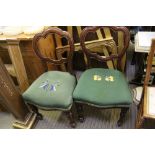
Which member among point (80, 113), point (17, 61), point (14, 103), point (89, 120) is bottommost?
point (89, 120)

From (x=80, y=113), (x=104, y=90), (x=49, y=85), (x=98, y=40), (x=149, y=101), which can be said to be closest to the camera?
(x=149, y=101)

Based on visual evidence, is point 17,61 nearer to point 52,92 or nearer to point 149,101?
point 52,92

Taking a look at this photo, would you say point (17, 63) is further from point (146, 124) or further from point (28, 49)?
point (146, 124)

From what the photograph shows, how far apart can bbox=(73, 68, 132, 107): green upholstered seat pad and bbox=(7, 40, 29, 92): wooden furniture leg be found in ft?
2.02

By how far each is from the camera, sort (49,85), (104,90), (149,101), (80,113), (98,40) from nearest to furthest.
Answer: (149,101) < (104,90) < (49,85) < (80,113) < (98,40)

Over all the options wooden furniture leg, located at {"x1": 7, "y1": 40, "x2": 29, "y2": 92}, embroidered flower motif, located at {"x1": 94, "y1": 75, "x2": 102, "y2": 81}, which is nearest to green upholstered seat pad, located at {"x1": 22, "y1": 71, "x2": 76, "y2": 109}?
embroidered flower motif, located at {"x1": 94, "y1": 75, "x2": 102, "y2": 81}

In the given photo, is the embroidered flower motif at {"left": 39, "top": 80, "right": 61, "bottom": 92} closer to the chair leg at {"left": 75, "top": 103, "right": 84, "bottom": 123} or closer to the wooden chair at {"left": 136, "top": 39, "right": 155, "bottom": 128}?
the chair leg at {"left": 75, "top": 103, "right": 84, "bottom": 123}

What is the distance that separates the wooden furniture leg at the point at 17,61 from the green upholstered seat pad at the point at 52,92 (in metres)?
0.29

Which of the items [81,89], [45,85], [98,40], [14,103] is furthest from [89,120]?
[98,40]

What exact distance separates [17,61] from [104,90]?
84 cm

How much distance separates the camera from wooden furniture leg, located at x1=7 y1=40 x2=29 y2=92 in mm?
1541

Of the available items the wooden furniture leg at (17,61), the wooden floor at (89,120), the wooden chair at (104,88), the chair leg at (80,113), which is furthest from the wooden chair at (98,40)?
the chair leg at (80,113)

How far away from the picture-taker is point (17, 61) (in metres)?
1.63
